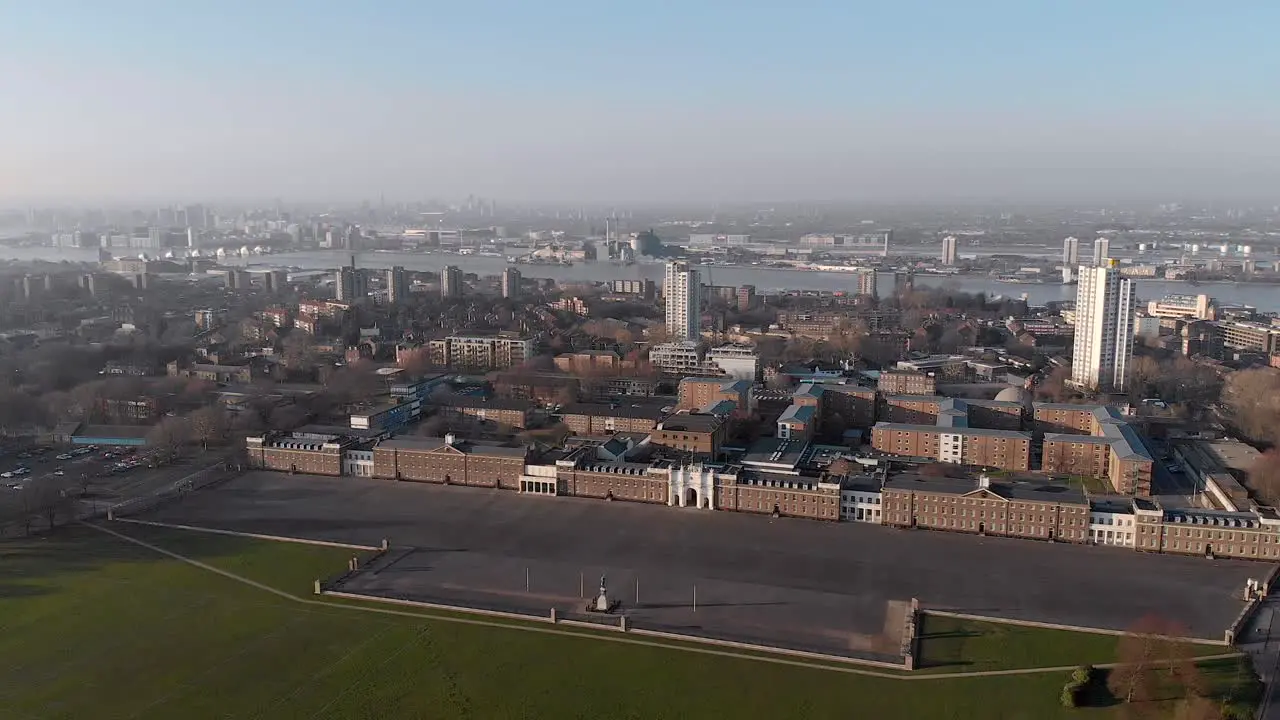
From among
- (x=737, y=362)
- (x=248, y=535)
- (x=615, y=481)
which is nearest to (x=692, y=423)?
(x=615, y=481)

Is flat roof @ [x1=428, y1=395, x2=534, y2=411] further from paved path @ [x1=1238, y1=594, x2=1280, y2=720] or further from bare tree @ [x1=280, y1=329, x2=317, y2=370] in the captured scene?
paved path @ [x1=1238, y1=594, x2=1280, y2=720]

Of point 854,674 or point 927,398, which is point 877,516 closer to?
point 854,674

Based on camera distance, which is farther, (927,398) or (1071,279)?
(1071,279)

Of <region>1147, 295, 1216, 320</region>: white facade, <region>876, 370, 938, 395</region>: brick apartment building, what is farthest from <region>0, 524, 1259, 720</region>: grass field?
<region>1147, 295, 1216, 320</region>: white facade

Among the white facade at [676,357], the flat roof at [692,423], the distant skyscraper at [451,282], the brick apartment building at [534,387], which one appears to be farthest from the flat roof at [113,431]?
the distant skyscraper at [451,282]

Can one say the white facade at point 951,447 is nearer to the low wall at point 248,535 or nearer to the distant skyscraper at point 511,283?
the low wall at point 248,535

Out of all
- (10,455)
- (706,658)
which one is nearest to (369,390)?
(10,455)

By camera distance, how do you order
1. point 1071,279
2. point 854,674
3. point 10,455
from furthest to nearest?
point 1071,279
point 10,455
point 854,674

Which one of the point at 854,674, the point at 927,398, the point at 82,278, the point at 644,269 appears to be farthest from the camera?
the point at 644,269
